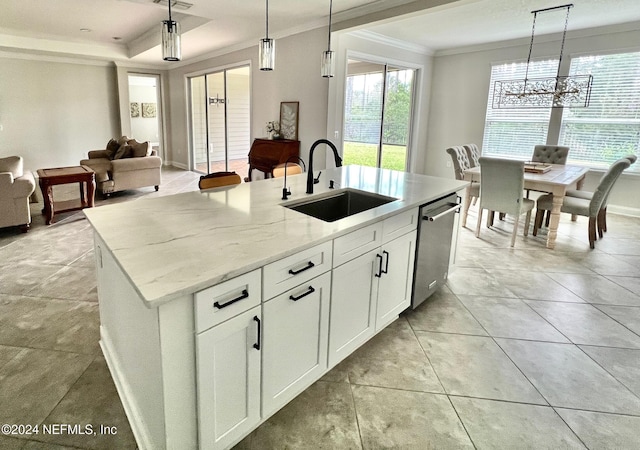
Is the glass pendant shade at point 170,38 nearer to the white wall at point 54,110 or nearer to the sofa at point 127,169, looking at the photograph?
the sofa at point 127,169

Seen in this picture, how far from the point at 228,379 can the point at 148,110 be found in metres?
12.1

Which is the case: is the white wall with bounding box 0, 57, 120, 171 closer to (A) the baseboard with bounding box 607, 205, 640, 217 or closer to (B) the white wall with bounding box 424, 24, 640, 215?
(B) the white wall with bounding box 424, 24, 640, 215

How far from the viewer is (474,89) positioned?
6555mm

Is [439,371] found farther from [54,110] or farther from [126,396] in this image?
[54,110]

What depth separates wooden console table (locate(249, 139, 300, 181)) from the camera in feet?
18.1

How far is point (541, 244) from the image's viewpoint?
13.6ft

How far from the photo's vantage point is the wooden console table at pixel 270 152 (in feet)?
18.1

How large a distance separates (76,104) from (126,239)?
8.64 m

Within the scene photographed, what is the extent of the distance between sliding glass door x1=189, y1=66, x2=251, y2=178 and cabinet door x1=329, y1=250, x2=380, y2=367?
5.98 meters

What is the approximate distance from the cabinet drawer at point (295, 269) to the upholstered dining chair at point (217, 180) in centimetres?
125

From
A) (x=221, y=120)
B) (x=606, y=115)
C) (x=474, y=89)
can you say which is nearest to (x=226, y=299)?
(x=606, y=115)

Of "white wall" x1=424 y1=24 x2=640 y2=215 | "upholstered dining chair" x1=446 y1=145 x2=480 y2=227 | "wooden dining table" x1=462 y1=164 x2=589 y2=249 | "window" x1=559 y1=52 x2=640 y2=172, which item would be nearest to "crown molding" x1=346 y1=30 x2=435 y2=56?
"white wall" x1=424 y1=24 x2=640 y2=215

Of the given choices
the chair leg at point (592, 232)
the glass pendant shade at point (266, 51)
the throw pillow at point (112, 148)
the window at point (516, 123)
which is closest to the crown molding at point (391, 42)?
the window at point (516, 123)

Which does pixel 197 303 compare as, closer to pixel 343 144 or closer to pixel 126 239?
pixel 126 239
